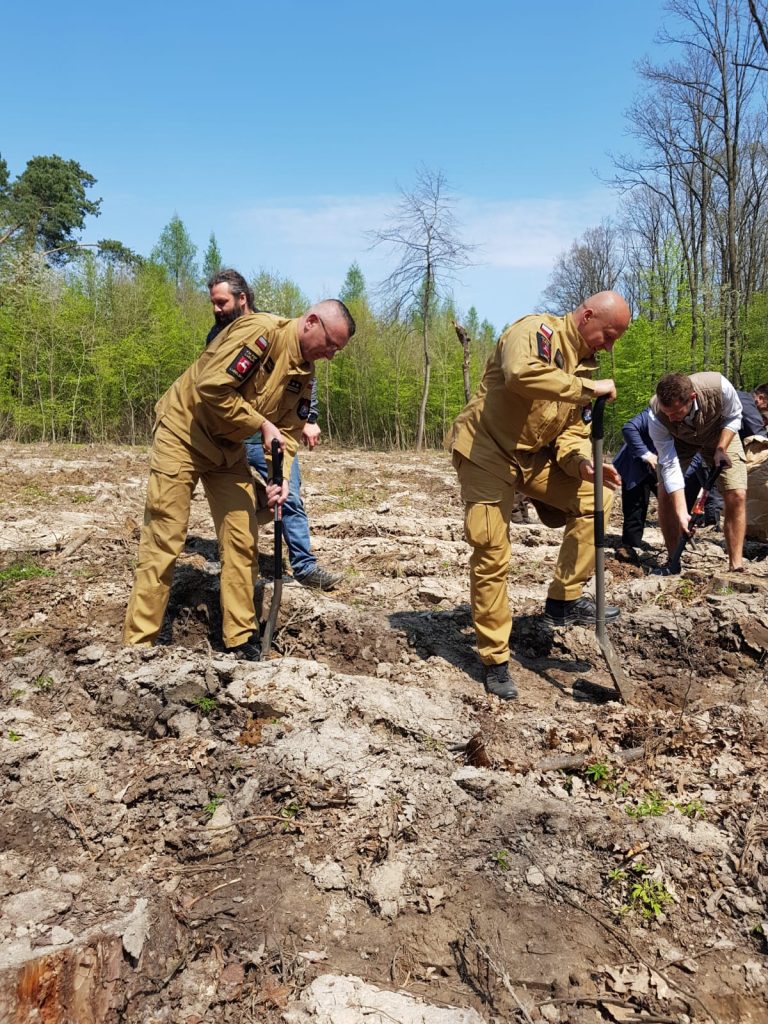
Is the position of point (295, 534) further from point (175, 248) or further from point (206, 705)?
point (175, 248)

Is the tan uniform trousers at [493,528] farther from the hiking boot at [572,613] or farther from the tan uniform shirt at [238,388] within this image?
the tan uniform shirt at [238,388]

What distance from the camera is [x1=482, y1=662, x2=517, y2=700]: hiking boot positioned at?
3.78 m

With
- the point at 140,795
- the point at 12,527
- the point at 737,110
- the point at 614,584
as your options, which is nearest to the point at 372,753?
the point at 140,795

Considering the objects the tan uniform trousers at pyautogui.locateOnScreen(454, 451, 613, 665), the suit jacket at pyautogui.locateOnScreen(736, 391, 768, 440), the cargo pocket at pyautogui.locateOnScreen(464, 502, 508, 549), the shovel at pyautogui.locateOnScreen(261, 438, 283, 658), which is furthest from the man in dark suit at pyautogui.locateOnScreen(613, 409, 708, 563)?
the shovel at pyautogui.locateOnScreen(261, 438, 283, 658)

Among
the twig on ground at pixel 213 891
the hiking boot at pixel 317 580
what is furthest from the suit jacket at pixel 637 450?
the twig on ground at pixel 213 891

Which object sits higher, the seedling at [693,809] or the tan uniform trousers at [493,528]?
the tan uniform trousers at [493,528]

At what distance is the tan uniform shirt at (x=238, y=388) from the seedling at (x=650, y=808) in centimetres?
260

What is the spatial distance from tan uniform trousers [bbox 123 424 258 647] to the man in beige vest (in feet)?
A: 11.3

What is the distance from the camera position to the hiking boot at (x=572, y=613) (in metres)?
4.54

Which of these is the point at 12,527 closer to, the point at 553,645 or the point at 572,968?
the point at 553,645

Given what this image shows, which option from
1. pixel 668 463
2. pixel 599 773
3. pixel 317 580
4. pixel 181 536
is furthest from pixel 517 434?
pixel 668 463

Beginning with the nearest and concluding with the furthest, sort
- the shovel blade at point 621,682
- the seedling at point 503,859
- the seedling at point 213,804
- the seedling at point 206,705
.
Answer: the seedling at point 503,859 < the seedling at point 213,804 < the seedling at point 206,705 < the shovel blade at point 621,682

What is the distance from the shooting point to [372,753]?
3.02 metres

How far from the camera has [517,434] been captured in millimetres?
3914
